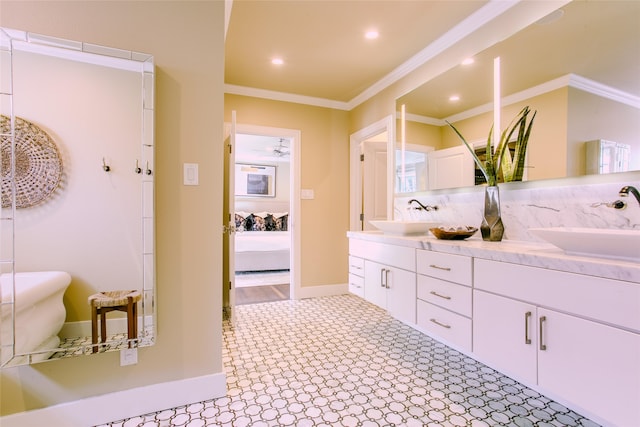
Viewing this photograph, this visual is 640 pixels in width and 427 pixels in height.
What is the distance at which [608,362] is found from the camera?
104cm

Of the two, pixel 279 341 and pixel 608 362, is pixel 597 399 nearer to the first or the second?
pixel 608 362

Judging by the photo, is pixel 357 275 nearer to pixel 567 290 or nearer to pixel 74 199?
pixel 567 290

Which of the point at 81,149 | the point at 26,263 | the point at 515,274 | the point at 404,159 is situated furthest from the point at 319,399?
the point at 404,159

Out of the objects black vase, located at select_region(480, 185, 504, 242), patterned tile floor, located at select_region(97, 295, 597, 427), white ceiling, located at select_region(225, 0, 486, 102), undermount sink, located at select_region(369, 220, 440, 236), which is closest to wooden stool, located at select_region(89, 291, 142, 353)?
patterned tile floor, located at select_region(97, 295, 597, 427)

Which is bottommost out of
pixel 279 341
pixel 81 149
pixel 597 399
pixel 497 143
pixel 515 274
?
pixel 279 341

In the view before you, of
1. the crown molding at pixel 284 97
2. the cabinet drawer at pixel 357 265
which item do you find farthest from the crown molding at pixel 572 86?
the crown molding at pixel 284 97

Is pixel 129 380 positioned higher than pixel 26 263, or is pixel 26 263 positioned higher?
pixel 26 263

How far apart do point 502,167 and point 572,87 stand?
1.81 feet

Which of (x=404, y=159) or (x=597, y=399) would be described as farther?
(x=404, y=159)

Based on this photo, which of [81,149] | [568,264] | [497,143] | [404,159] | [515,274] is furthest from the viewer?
[404,159]

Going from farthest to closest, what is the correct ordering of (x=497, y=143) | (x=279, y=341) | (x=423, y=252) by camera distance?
(x=279, y=341) → (x=497, y=143) → (x=423, y=252)

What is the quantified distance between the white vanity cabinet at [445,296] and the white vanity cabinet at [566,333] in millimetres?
78

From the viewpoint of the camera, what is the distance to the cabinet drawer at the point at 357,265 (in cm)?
258

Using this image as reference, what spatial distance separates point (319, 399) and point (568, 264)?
1378mm
